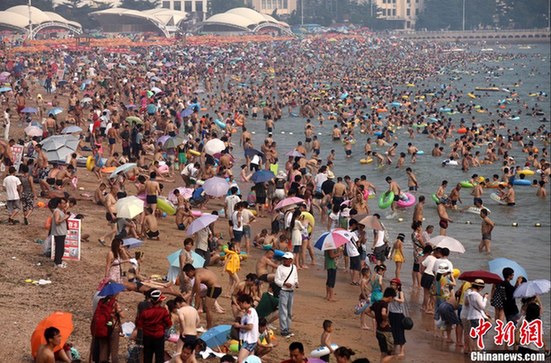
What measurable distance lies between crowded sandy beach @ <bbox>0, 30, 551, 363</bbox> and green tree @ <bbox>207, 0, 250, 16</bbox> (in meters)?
94.0

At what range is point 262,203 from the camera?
869 inches

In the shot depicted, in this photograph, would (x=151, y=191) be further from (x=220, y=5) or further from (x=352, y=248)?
(x=220, y=5)

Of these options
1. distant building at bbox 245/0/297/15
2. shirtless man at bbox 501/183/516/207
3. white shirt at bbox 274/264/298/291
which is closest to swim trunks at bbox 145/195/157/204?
white shirt at bbox 274/264/298/291

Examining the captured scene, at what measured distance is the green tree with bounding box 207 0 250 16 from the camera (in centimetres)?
14012

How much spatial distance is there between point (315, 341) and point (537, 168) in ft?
69.4

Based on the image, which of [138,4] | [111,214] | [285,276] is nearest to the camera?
[285,276]

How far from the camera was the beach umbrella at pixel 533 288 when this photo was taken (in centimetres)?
1202

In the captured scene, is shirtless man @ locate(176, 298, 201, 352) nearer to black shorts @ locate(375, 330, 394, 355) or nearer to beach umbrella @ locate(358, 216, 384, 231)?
black shorts @ locate(375, 330, 394, 355)

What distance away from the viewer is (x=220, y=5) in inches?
5541

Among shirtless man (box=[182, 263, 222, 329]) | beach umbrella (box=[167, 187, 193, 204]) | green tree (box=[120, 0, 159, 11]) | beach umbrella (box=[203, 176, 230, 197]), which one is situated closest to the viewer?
shirtless man (box=[182, 263, 222, 329])

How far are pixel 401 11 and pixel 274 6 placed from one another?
2404 centimetres

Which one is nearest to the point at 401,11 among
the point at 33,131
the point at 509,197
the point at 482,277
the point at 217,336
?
the point at 509,197

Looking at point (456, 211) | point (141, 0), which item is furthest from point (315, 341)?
point (141, 0)

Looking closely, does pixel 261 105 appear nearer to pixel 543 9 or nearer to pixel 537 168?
pixel 537 168
